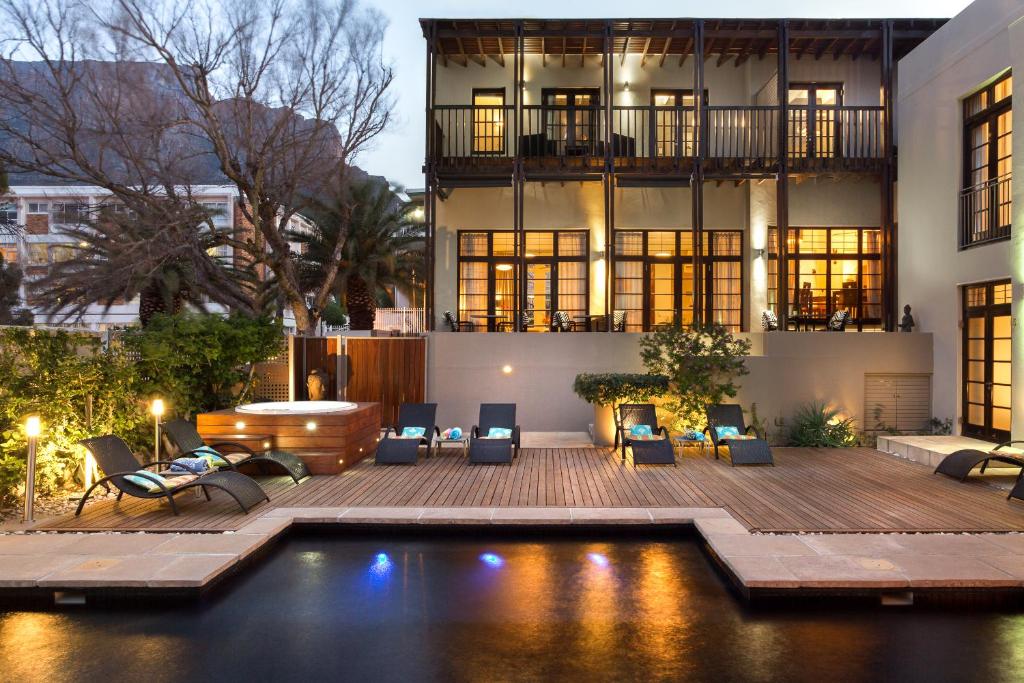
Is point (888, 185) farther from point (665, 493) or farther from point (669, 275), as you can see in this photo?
point (665, 493)

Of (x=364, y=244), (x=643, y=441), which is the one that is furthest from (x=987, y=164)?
(x=364, y=244)

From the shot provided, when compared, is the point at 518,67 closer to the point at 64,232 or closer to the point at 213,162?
the point at 213,162

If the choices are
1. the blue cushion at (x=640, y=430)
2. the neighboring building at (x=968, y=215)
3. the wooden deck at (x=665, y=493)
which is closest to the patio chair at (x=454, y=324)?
the wooden deck at (x=665, y=493)

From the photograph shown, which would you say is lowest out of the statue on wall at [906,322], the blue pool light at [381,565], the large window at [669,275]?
the blue pool light at [381,565]

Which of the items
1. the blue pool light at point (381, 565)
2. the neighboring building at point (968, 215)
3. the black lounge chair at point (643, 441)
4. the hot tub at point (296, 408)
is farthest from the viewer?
the neighboring building at point (968, 215)

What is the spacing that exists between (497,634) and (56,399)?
5594mm

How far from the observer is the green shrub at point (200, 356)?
9.69 m

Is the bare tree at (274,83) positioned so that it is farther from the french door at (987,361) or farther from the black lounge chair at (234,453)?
the french door at (987,361)

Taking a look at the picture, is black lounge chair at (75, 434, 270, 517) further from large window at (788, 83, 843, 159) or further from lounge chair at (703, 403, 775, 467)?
large window at (788, 83, 843, 159)

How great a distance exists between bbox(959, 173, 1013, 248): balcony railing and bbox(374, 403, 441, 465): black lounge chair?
882 centimetres

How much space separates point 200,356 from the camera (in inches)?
418

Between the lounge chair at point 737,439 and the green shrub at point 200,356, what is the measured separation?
7.36 metres

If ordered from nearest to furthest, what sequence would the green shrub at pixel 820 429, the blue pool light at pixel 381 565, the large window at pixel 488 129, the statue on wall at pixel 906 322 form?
the blue pool light at pixel 381 565
the green shrub at pixel 820 429
the statue on wall at pixel 906 322
the large window at pixel 488 129

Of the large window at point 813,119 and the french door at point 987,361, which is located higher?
the large window at point 813,119
